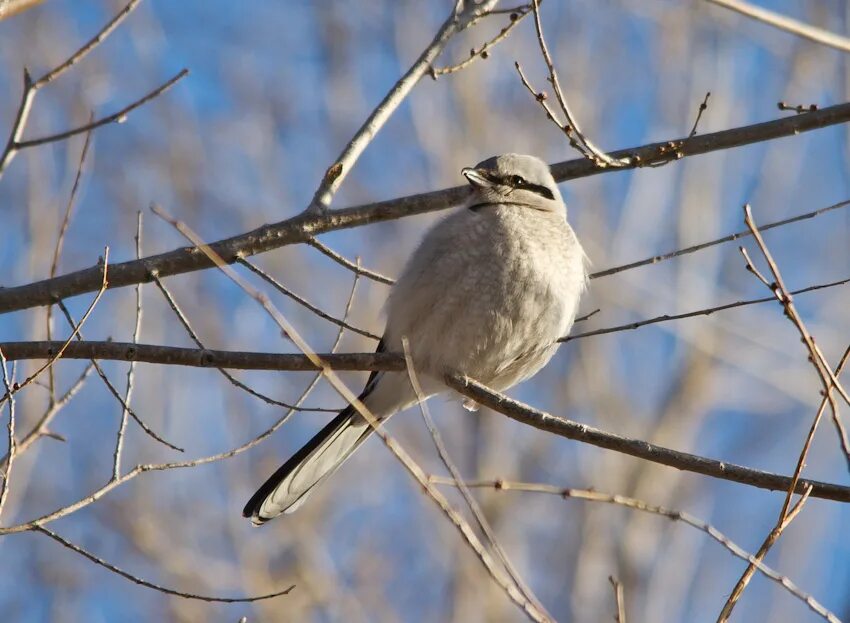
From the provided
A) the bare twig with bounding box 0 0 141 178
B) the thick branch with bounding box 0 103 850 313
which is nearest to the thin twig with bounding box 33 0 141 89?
the bare twig with bounding box 0 0 141 178

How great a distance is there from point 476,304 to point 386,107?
750mm

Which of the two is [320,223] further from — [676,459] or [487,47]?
[676,459]

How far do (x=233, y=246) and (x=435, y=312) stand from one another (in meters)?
0.77

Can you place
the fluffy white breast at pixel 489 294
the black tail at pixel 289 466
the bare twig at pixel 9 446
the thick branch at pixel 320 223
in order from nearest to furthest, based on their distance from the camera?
the bare twig at pixel 9 446 < the thick branch at pixel 320 223 < the fluffy white breast at pixel 489 294 < the black tail at pixel 289 466

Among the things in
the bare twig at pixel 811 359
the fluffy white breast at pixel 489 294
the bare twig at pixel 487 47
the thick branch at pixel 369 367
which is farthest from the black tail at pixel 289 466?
the bare twig at pixel 811 359

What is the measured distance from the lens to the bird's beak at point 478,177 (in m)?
3.95

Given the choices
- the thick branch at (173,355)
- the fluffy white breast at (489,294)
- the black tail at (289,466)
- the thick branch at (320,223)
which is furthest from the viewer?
the black tail at (289,466)

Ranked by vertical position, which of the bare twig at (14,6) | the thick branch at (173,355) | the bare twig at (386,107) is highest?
the bare twig at (386,107)

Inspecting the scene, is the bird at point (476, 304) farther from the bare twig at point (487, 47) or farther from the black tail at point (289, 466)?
the bare twig at point (487, 47)

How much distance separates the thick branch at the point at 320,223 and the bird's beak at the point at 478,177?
0.56 m

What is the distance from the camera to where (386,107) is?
3.51 m

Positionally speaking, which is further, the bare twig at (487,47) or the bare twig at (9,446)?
the bare twig at (487,47)

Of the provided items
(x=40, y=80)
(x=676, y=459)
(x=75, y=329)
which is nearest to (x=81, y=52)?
(x=40, y=80)

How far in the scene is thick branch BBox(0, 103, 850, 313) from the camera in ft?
10.4
